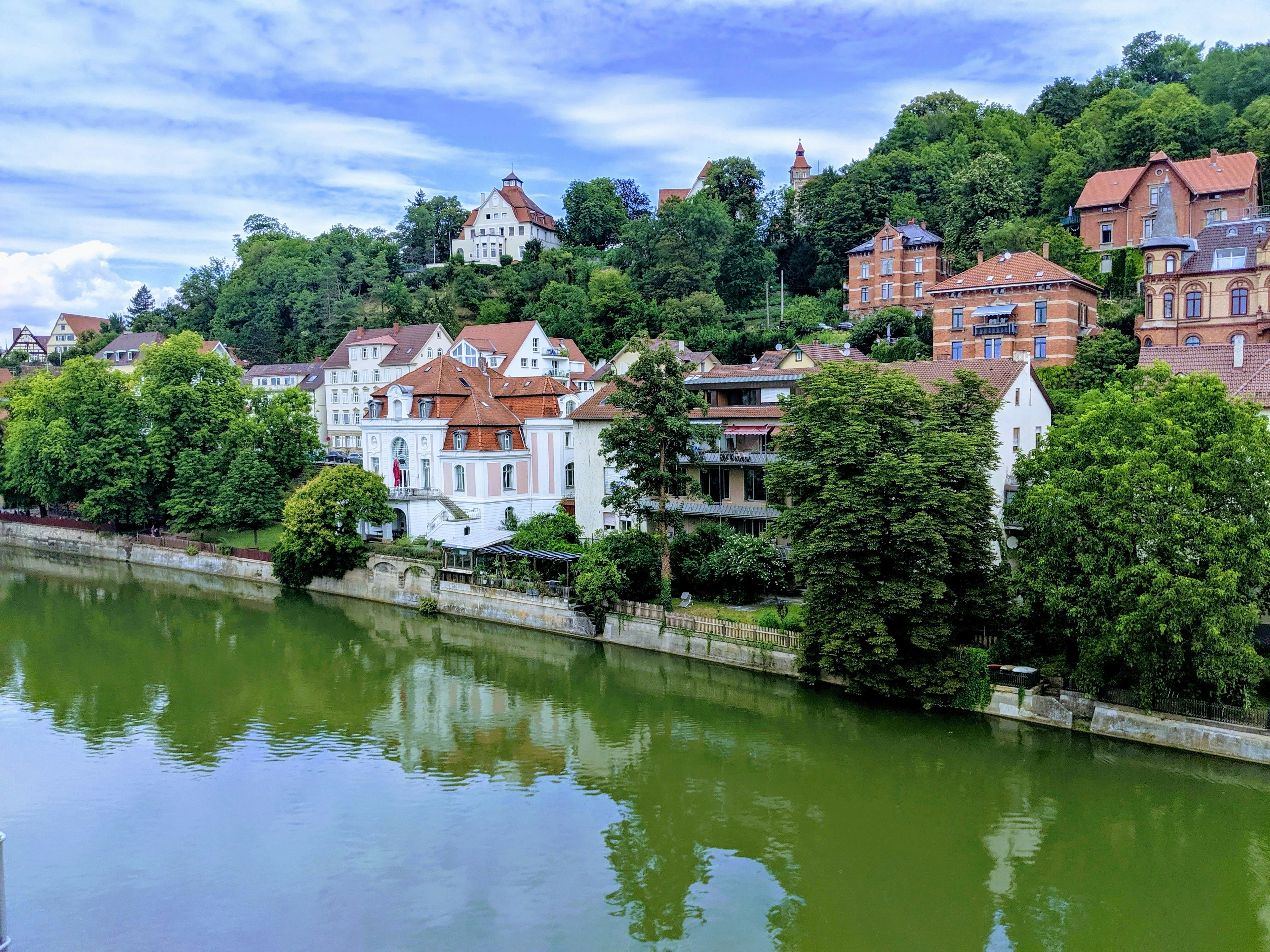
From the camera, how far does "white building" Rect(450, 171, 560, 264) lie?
90625 millimetres

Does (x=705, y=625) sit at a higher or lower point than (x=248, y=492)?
lower

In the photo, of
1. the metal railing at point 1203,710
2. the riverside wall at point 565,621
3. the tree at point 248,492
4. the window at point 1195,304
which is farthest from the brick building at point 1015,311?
the tree at point 248,492

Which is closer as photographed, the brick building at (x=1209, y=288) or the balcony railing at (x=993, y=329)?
the brick building at (x=1209, y=288)

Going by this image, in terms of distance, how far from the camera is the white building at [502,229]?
297 feet

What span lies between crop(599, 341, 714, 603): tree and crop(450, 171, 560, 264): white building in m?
61.2

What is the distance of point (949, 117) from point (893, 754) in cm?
7310

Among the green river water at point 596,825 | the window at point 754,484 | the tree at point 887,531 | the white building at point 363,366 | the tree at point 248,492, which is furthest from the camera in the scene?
the white building at point 363,366

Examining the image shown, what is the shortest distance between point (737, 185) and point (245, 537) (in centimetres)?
5214

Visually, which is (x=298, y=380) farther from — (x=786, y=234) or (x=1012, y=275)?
(x=1012, y=275)

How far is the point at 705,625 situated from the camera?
2928 cm

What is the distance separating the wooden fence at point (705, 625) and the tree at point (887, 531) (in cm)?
179

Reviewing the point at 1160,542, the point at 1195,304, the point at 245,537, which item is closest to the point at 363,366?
the point at 245,537

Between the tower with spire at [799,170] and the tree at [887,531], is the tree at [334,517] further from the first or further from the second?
the tower with spire at [799,170]

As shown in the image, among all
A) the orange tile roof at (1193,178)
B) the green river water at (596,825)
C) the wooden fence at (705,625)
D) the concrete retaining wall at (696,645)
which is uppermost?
the orange tile roof at (1193,178)
